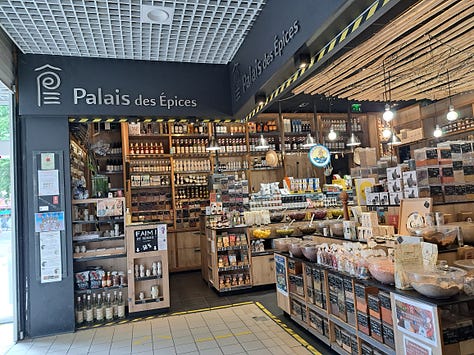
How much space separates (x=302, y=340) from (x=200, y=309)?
6.33 ft

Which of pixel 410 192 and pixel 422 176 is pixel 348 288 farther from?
pixel 422 176

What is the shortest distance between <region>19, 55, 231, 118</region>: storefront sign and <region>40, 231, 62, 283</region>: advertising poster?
1.67 meters

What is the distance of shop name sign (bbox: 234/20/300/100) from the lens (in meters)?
3.10

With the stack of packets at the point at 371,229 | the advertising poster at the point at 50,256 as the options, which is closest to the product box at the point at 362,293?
the stack of packets at the point at 371,229

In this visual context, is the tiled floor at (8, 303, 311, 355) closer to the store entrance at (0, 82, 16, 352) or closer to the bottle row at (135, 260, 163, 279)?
the bottle row at (135, 260, 163, 279)

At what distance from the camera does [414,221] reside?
344 centimetres

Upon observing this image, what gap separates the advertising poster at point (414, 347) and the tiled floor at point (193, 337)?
126cm

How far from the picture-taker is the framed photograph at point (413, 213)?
3328 mm

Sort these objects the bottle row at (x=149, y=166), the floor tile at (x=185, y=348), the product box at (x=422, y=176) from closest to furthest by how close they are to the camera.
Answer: the product box at (x=422, y=176)
the floor tile at (x=185, y=348)
the bottle row at (x=149, y=166)

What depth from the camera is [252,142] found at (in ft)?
30.0

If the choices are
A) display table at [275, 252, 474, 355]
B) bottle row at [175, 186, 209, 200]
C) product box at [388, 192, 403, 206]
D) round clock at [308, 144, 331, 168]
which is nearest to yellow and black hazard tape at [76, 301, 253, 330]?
display table at [275, 252, 474, 355]

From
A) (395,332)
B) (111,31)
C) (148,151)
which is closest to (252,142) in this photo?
(148,151)

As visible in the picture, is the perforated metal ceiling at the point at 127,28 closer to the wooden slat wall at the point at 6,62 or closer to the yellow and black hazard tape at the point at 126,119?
the wooden slat wall at the point at 6,62

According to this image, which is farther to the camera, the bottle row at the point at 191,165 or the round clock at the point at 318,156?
the bottle row at the point at 191,165
